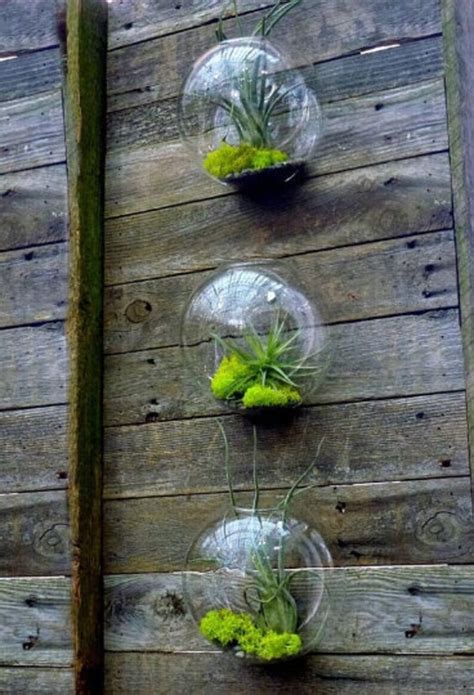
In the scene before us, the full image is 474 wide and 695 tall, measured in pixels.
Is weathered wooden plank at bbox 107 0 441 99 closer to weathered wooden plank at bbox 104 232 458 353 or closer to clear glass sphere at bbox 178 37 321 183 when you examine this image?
clear glass sphere at bbox 178 37 321 183

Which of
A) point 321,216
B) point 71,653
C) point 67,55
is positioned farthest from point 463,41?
point 71,653

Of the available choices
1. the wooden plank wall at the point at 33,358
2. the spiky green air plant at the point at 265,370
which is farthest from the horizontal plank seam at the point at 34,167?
the spiky green air plant at the point at 265,370

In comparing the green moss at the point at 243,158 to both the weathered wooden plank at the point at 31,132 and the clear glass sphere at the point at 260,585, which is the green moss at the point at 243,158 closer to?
the weathered wooden plank at the point at 31,132

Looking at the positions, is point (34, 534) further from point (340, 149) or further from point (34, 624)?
point (340, 149)

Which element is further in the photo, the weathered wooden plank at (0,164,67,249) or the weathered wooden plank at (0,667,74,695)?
the weathered wooden plank at (0,164,67,249)

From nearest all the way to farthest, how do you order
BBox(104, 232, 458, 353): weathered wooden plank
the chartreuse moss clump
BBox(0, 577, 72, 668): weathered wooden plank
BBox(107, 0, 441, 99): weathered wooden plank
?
the chartreuse moss clump < BBox(104, 232, 458, 353): weathered wooden plank < BBox(107, 0, 441, 99): weathered wooden plank < BBox(0, 577, 72, 668): weathered wooden plank

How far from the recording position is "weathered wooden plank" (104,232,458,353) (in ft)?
6.54

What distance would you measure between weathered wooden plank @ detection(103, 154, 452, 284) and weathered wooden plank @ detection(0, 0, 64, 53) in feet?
1.35

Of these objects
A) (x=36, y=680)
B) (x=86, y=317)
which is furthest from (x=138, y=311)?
(x=36, y=680)

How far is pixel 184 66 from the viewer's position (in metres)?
2.27

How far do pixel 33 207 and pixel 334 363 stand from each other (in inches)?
26.9

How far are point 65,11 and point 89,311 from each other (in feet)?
1.96

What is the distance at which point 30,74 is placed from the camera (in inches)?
96.0

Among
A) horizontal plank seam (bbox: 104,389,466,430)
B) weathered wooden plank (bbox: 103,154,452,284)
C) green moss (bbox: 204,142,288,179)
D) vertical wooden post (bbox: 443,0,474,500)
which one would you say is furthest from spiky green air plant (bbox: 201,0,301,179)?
horizontal plank seam (bbox: 104,389,466,430)
